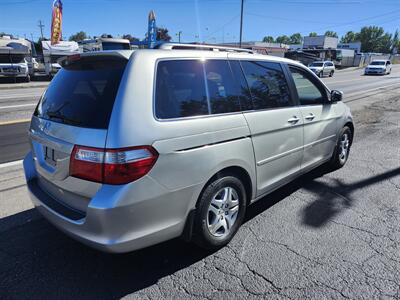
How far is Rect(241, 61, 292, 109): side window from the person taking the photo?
11.1 feet

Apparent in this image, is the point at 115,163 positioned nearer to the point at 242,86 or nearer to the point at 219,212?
the point at 219,212

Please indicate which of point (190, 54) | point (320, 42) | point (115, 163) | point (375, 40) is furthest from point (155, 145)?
point (375, 40)

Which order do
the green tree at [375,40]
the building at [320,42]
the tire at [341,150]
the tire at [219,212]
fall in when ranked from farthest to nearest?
the green tree at [375,40] → the building at [320,42] → the tire at [341,150] → the tire at [219,212]

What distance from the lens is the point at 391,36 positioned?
13800 centimetres

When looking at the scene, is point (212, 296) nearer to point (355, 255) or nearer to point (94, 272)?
point (94, 272)

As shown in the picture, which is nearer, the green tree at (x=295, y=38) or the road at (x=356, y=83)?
the road at (x=356, y=83)

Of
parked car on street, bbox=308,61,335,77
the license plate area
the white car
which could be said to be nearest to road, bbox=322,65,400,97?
parked car on street, bbox=308,61,335,77

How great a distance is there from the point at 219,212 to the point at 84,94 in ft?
5.18

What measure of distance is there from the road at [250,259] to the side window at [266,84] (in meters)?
1.30

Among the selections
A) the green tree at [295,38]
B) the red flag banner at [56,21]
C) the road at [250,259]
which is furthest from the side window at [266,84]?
the green tree at [295,38]

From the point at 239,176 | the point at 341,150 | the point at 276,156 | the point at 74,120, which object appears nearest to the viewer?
the point at 74,120

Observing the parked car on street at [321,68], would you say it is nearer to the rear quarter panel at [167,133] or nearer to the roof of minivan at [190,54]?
the roof of minivan at [190,54]

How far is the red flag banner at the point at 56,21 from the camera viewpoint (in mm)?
26359

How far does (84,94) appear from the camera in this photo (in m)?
2.66
